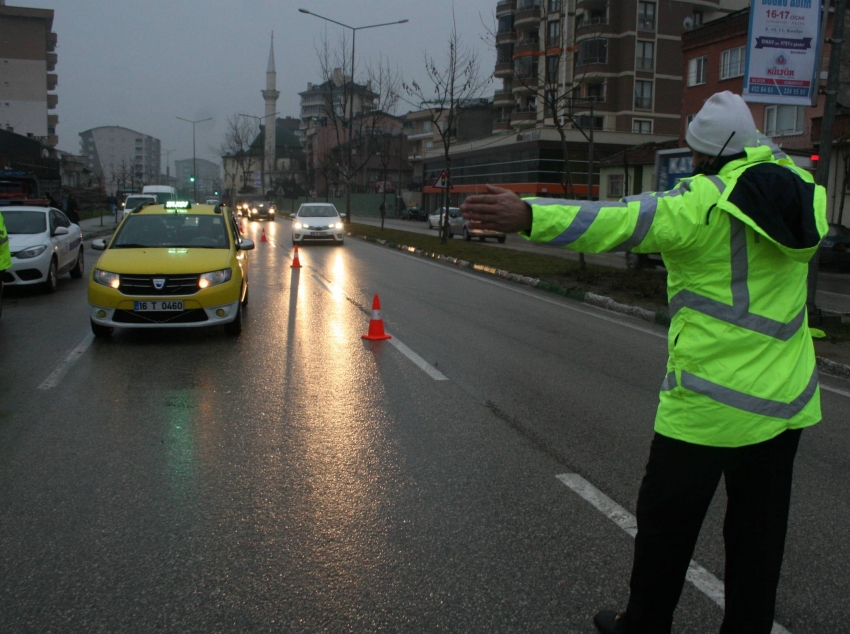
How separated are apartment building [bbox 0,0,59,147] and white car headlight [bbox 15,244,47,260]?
211 ft

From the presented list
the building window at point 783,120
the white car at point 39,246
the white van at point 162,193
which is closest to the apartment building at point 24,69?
the white van at point 162,193

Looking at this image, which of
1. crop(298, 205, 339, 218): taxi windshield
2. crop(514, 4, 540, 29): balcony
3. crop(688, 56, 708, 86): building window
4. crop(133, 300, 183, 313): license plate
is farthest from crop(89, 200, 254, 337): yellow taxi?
crop(514, 4, 540, 29): balcony

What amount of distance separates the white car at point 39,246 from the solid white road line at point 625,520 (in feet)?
37.5

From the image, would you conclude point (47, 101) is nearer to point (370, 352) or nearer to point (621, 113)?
point (621, 113)

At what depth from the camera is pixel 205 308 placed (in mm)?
9594

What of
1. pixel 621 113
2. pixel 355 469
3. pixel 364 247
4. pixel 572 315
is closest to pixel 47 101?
pixel 621 113

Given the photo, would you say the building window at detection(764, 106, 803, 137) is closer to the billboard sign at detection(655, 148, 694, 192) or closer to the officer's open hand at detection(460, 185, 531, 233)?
the billboard sign at detection(655, 148, 694, 192)

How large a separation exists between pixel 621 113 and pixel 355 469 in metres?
60.2

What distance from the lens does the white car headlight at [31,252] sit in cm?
1411

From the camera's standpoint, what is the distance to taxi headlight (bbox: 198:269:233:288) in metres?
9.63

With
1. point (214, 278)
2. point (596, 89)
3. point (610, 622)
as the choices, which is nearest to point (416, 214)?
point (596, 89)

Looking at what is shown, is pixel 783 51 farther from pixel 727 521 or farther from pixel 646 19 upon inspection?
pixel 646 19

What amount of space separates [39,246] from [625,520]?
1307 centimetres

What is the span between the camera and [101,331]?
9828 mm
